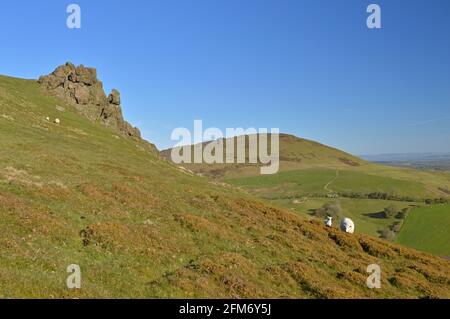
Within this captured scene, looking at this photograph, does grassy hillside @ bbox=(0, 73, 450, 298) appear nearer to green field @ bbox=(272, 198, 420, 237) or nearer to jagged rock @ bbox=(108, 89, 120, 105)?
jagged rock @ bbox=(108, 89, 120, 105)

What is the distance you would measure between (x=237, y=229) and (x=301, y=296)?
504 inches

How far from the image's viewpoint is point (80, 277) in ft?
63.0

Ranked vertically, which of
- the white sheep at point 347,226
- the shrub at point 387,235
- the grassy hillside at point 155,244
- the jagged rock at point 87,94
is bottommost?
the shrub at point 387,235

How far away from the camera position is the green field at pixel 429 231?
99.8 meters

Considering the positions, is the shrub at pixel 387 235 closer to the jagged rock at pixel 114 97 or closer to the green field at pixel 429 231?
the green field at pixel 429 231

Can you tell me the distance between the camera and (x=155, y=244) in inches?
1040

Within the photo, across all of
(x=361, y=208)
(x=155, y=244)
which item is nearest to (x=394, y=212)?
(x=361, y=208)

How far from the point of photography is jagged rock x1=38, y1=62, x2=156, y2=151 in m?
105

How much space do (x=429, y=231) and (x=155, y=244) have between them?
10904 cm

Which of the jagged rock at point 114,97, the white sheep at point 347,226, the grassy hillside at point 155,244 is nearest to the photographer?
the grassy hillside at point 155,244

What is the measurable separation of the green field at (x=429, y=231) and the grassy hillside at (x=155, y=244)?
64972 millimetres

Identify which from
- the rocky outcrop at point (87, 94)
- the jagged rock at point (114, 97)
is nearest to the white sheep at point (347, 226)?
the rocky outcrop at point (87, 94)

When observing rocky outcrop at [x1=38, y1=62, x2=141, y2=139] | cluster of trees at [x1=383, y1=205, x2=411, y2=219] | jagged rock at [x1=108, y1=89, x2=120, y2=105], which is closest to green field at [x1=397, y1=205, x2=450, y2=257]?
cluster of trees at [x1=383, y1=205, x2=411, y2=219]

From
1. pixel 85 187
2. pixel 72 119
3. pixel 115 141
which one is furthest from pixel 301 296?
pixel 72 119
